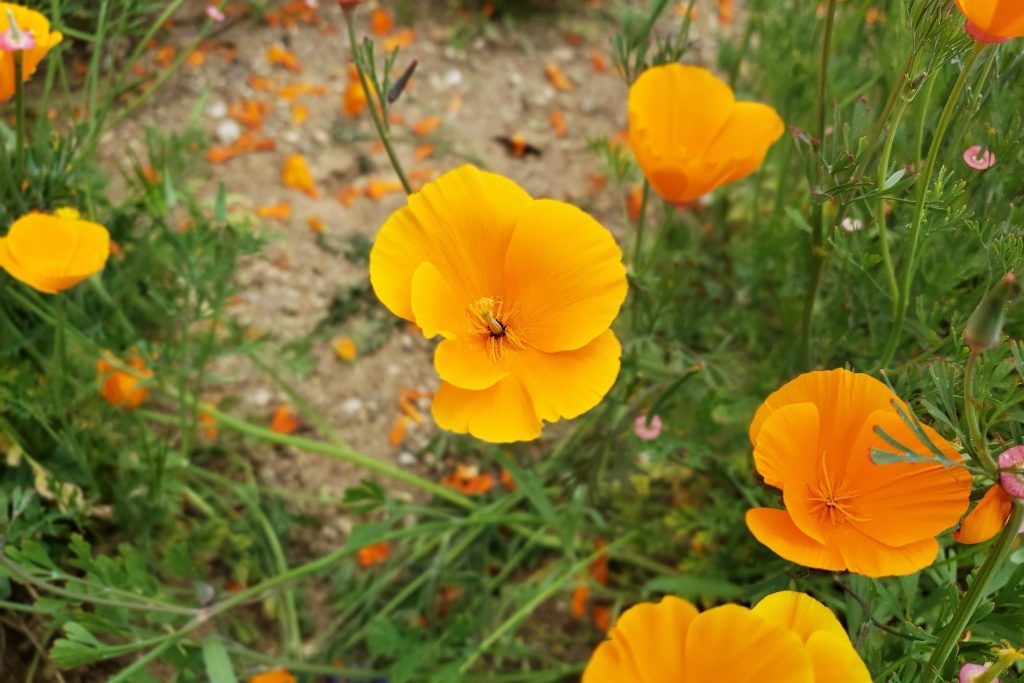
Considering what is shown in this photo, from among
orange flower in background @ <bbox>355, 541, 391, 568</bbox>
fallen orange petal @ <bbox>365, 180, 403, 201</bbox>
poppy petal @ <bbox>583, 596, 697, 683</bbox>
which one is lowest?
orange flower in background @ <bbox>355, 541, 391, 568</bbox>

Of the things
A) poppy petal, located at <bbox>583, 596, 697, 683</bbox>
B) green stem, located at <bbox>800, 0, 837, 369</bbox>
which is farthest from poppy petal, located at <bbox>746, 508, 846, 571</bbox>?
green stem, located at <bbox>800, 0, 837, 369</bbox>

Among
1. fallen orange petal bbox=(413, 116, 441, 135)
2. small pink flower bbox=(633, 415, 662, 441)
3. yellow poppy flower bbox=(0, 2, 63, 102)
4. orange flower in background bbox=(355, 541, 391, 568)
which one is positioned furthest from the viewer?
fallen orange petal bbox=(413, 116, 441, 135)

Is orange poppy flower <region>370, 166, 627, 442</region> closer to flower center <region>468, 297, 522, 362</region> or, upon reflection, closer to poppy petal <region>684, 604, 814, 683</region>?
flower center <region>468, 297, 522, 362</region>

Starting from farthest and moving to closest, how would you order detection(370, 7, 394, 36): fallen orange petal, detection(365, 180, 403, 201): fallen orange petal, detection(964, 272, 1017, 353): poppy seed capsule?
detection(370, 7, 394, 36): fallen orange petal < detection(365, 180, 403, 201): fallen orange petal < detection(964, 272, 1017, 353): poppy seed capsule

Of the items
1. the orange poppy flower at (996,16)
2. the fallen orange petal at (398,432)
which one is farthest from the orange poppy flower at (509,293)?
the fallen orange petal at (398,432)

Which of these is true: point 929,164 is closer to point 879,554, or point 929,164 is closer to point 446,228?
point 879,554

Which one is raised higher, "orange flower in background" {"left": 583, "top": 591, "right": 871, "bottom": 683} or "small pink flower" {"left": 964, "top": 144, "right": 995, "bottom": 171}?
"small pink flower" {"left": 964, "top": 144, "right": 995, "bottom": 171}

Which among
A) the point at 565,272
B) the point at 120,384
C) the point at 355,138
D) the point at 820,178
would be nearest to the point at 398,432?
the point at 120,384
